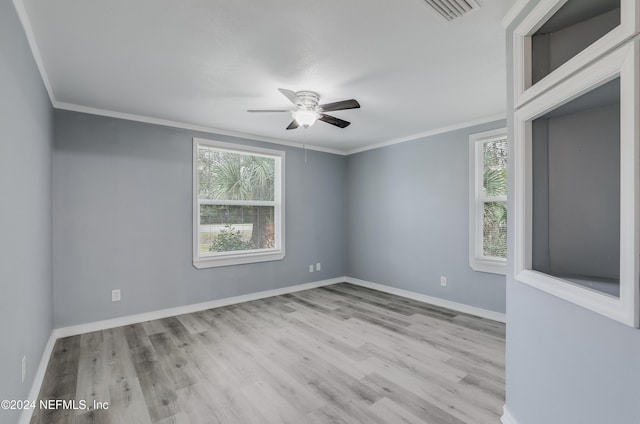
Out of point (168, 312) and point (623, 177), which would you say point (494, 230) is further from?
point (168, 312)

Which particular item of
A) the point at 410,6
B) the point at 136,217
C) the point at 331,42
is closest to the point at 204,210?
the point at 136,217

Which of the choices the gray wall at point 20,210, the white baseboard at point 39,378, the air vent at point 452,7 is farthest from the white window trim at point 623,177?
the white baseboard at point 39,378

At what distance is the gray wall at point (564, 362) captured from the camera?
105 centimetres

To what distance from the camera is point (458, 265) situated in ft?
12.8

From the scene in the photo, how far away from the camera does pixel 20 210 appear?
1.79 meters

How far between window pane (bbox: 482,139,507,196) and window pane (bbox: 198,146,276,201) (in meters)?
3.03

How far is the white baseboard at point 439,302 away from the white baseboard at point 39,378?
13.4ft

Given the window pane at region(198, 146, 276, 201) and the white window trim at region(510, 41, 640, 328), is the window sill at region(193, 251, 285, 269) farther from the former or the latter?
the white window trim at region(510, 41, 640, 328)

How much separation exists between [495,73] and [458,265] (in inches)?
94.1

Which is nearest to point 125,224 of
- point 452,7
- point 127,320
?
point 127,320

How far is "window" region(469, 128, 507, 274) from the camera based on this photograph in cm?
361

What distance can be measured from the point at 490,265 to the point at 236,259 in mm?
3355

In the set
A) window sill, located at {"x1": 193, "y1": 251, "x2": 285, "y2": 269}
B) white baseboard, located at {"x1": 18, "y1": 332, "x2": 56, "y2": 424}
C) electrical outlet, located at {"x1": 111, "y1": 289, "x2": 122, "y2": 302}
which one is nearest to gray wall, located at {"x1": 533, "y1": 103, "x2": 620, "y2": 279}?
white baseboard, located at {"x1": 18, "y1": 332, "x2": 56, "y2": 424}

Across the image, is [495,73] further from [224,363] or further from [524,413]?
[224,363]
